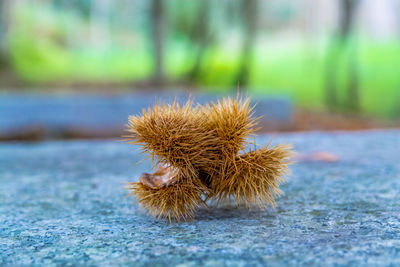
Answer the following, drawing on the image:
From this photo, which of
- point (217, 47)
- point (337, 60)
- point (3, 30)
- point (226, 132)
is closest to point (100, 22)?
point (3, 30)

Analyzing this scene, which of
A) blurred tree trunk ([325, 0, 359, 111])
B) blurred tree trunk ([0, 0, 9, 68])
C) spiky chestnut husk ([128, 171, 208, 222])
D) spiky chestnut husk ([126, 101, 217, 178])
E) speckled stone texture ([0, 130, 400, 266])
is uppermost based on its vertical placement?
blurred tree trunk ([0, 0, 9, 68])

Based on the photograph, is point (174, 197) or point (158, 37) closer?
point (174, 197)

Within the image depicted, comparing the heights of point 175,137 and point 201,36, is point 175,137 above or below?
below

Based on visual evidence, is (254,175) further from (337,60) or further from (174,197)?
(337,60)

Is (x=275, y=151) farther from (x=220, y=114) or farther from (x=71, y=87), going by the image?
(x=71, y=87)

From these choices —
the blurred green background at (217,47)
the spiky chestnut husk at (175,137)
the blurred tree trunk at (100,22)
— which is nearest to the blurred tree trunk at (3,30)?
the blurred green background at (217,47)

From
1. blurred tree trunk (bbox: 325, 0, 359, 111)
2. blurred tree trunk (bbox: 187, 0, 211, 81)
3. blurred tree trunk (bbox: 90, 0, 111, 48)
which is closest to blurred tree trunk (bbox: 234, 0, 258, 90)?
blurred tree trunk (bbox: 187, 0, 211, 81)

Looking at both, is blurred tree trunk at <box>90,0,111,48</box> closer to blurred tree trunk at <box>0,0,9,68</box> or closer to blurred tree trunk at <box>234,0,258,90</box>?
blurred tree trunk at <box>0,0,9,68</box>
